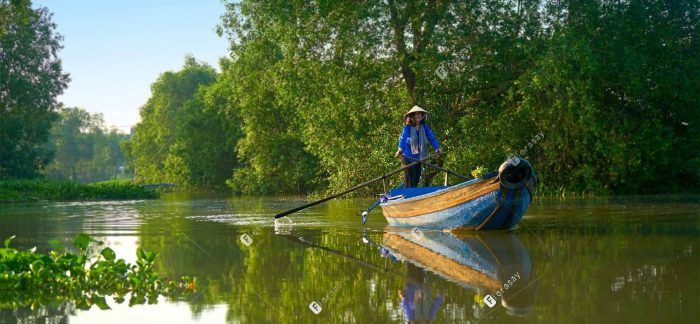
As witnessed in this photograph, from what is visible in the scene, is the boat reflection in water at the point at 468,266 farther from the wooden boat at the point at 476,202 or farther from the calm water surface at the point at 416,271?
the wooden boat at the point at 476,202

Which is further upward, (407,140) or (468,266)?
(407,140)

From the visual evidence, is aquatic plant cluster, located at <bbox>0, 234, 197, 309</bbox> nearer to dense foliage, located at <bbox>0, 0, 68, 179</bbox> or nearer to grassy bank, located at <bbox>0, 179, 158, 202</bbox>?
grassy bank, located at <bbox>0, 179, 158, 202</bbox>

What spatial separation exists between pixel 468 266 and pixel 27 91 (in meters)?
51.0

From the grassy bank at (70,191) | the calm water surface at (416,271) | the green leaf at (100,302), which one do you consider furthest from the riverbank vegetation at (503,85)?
the green leaf at (100,302)

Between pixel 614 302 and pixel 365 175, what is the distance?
77.7 feet

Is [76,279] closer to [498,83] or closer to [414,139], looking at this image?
[414,139]

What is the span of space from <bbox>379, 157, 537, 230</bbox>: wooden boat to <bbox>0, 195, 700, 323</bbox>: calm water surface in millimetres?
335

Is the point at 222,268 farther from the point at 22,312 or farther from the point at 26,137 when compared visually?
the point at 26,137

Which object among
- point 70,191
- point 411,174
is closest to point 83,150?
point 70,191

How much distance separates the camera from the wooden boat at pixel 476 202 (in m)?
14.7

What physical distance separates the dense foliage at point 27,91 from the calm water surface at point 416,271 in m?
38.6

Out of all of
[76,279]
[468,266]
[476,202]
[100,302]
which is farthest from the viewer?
[476,202]

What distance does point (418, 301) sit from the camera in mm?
8320

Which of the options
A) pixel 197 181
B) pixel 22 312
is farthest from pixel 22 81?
pixel 22 312
